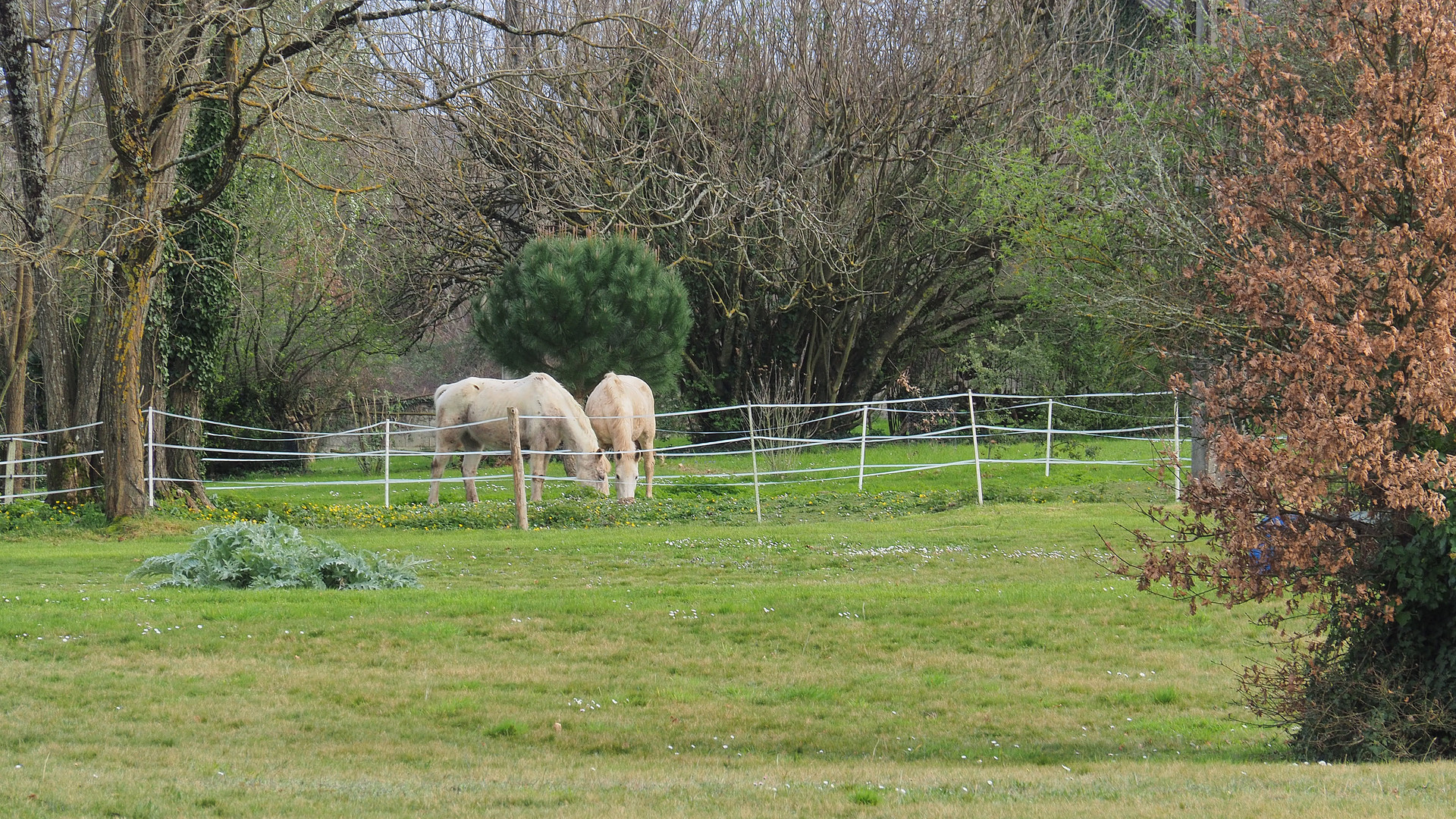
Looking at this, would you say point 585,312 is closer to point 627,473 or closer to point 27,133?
point 627,473

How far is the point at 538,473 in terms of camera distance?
746 inches

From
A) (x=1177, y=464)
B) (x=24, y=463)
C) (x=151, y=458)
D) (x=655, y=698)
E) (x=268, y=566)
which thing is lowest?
(x=655, y=698)

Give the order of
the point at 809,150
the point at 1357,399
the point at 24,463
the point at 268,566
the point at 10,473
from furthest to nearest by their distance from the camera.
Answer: the point at 809,150 → the point at 24,463 → the point at 10,473 → the point at 268,566 → the point at 1357,399

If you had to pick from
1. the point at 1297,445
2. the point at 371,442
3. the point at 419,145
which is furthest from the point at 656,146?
the point at 1297,445

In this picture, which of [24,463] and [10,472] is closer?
[10,472]

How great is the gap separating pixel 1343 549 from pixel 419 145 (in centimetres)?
1908

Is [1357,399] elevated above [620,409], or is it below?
above

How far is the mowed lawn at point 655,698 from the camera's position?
558cm

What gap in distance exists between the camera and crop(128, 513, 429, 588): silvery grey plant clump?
1151 centimetres

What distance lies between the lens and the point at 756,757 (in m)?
7.27

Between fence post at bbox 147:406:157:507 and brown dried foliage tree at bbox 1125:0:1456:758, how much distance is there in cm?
1281

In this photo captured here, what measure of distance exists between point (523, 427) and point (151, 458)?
5.43 meters

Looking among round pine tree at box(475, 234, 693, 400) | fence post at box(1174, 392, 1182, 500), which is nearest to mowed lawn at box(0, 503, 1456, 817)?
fence post at box(1174, 392, 1182, 500)

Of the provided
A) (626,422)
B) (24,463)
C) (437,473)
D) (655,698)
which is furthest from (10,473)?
(655,698)
